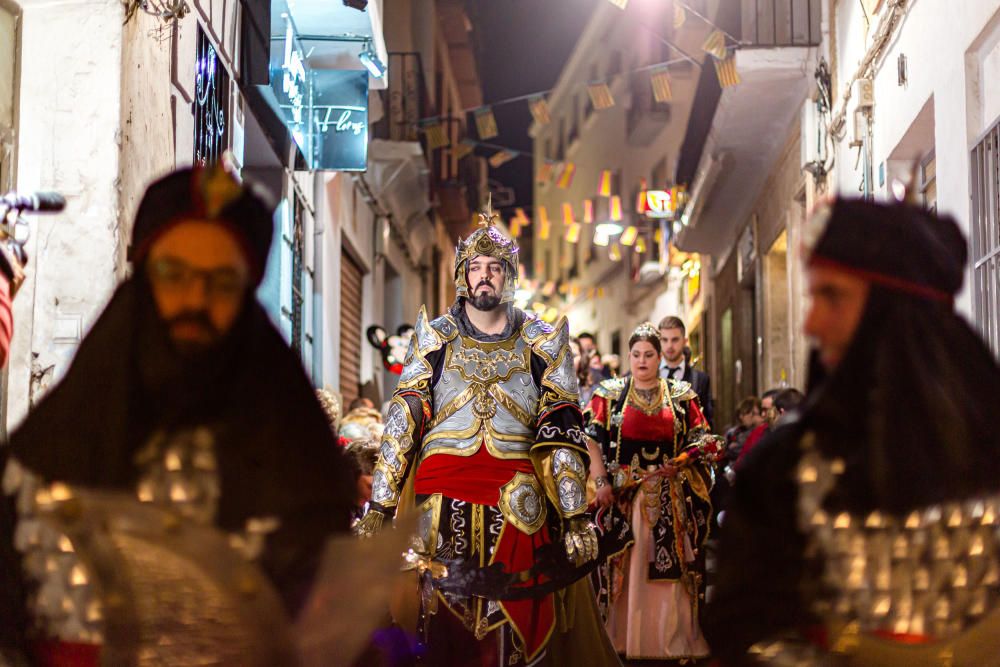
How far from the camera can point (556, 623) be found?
19.4 ft

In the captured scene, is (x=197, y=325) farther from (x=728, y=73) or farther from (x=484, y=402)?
(x=728, y=73)

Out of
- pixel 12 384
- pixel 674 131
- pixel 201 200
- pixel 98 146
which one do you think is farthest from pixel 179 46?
pixel 674 131

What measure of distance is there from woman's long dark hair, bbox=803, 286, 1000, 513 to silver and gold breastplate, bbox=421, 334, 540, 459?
2.98m

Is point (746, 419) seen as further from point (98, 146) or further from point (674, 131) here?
point (674, 131)

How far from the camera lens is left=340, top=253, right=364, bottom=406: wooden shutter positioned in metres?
16.1

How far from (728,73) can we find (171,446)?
1185cm

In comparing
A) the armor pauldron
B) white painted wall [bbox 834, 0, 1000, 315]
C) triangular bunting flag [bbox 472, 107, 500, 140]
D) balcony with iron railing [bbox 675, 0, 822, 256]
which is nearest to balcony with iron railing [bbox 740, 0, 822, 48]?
balcony with iron railing [bbox 675, 0, 822, 256]

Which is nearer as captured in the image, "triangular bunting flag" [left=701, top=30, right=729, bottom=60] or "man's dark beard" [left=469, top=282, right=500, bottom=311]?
"man's dark beard" [left=469, top=282, right=500, bottom=311]

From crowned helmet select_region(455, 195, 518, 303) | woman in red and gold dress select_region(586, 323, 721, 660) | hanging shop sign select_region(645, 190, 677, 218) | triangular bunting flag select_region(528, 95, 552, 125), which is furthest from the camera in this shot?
hanging shop sign select_region(645, 190, 677, 218)

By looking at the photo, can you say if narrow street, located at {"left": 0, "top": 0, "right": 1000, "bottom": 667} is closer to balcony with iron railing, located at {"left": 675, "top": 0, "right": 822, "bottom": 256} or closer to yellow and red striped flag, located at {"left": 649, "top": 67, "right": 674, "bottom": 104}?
balcony with iron railing, located at {"left": 675, "top": 0, "right": 822, "bottom": 256}

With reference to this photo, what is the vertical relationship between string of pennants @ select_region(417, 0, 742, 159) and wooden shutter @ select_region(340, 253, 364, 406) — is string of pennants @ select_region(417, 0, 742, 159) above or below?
above

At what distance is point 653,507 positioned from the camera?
887 cm

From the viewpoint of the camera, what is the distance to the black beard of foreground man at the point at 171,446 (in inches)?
118

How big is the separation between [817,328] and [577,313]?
42719mm
